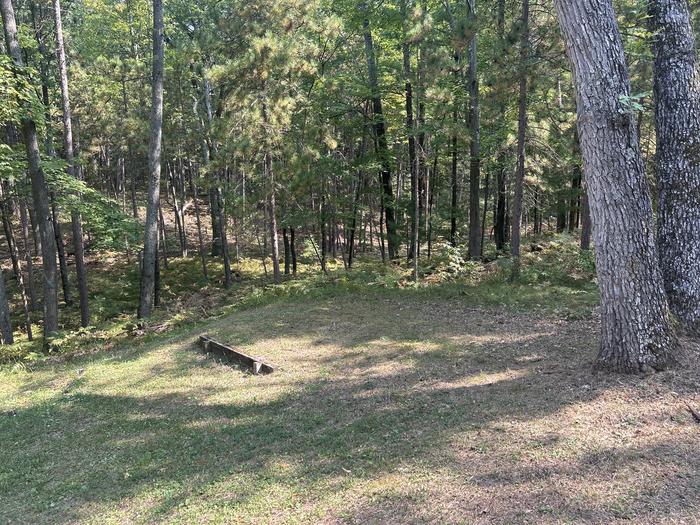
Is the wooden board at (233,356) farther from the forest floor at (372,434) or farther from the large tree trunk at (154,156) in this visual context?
the large tree trunk at (154,156)

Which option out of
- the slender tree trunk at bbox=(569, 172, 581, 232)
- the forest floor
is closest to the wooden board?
the forest floor

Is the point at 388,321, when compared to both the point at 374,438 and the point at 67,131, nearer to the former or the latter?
the point at 374,438

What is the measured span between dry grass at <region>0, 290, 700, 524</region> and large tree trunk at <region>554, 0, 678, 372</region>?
42cm

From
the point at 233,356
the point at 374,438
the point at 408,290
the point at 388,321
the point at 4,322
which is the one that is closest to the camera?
the point at 374,438

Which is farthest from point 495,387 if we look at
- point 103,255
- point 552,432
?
point 103,255

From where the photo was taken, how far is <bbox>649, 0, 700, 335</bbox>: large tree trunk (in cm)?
528

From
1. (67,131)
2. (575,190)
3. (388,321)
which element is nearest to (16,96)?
(67,131)

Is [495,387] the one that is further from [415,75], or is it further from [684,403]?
[415,75]

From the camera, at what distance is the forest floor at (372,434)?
323 cm

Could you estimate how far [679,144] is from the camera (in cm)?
533

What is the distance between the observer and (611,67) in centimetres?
427

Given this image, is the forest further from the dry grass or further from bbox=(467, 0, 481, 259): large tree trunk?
bbox=(467, 0, 481, 259): large tree trunk

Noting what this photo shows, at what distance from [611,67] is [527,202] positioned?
40.4 feet

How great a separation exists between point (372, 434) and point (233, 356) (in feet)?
12.9
